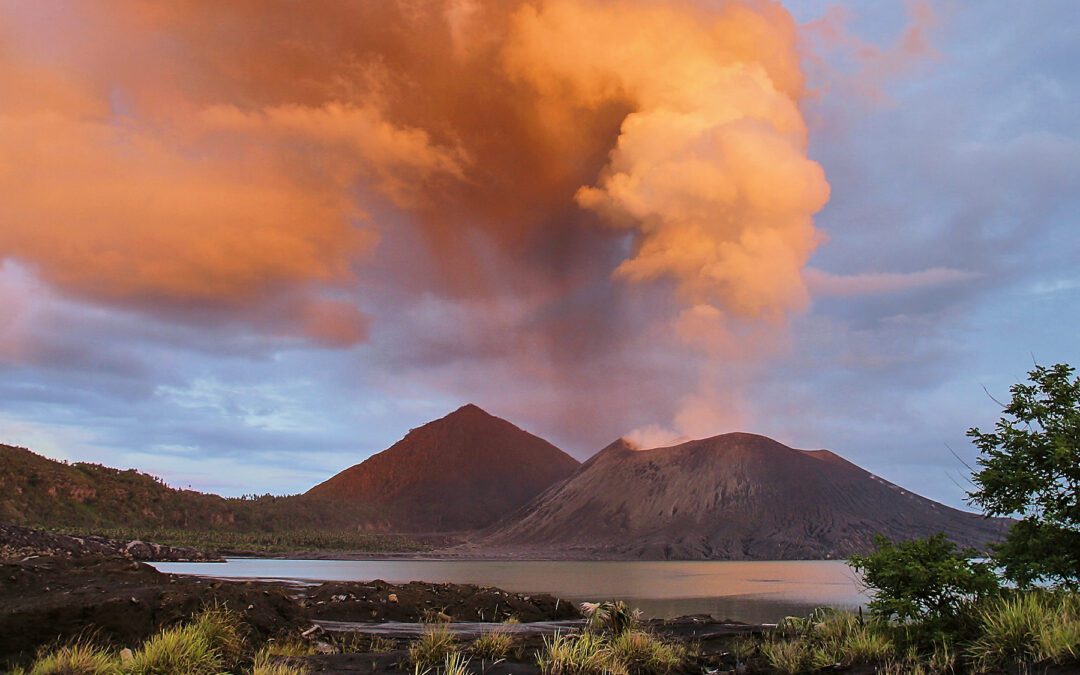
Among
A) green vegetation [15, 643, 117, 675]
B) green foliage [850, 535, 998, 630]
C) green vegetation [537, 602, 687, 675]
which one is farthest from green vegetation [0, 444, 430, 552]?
green foliage [850, 535, 998, 630]

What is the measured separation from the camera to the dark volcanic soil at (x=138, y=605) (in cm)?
1752

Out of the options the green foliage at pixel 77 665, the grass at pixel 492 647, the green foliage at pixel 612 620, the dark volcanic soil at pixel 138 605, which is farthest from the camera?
the green foliage at pixel 612 620

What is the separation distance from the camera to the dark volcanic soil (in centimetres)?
1752

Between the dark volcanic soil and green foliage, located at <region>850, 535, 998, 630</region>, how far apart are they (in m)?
15.3

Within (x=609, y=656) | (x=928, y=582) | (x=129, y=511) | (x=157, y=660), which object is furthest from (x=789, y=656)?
(x=129, y=511)

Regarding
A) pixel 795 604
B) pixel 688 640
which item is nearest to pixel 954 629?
pixel 688 640

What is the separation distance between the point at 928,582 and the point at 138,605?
18.0 meters

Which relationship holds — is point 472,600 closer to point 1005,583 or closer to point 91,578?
point 91,578

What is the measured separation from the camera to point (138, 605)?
747 inches

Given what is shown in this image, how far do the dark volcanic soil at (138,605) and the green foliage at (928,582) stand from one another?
602 inches

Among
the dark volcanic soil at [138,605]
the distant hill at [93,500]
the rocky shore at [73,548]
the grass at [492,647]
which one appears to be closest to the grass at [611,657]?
the grass at [492,647]

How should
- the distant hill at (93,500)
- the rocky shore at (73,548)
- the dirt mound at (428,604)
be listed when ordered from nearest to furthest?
the dirt mound at (428,604) < the rocky shore at (73,548) < the distant hill at (93,500)

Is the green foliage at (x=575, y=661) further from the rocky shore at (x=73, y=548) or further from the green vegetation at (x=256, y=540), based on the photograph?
the green vegetation at (x=256, y=540)

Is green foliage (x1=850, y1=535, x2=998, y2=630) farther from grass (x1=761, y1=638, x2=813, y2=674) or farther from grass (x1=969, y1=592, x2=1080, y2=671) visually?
grass (x1=761, y1=638, x2=813, y2=674)
